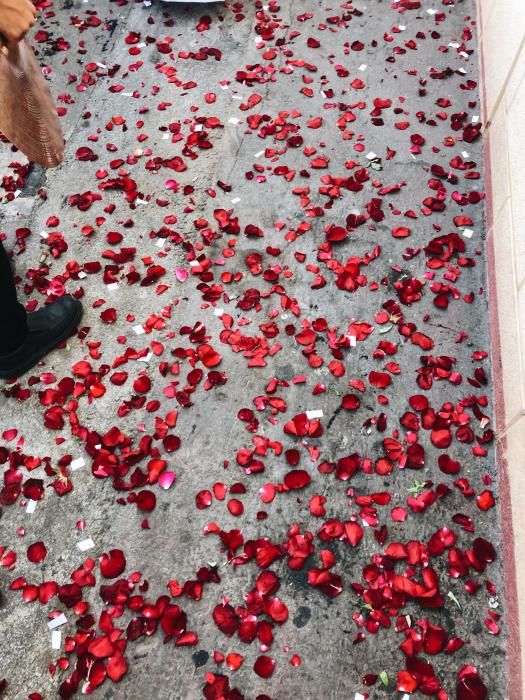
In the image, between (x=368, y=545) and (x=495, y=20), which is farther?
(x=495, y=20)

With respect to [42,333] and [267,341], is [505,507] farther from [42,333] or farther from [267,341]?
[42,333]

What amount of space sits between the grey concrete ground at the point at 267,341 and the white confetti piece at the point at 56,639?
0.02m

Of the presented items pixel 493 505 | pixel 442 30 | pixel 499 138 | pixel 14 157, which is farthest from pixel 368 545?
pixel 442 30

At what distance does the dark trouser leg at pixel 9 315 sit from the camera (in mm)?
1861

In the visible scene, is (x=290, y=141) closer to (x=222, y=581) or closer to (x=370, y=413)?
(x=370, y=413)

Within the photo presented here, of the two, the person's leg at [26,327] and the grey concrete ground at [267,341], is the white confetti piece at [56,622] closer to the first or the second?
the grey concrete ground at [267,341]

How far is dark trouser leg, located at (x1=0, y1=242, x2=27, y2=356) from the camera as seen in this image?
6.11ft

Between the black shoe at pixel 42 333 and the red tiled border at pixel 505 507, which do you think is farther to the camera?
the black shoe at pixel 42 333

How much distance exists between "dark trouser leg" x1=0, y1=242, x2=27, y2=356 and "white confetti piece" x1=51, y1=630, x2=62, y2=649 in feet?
3.24

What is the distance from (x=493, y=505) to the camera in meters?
1.86

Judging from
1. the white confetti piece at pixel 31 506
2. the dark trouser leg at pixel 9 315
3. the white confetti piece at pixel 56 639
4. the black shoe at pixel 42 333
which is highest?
the dark trouser leg at pixel 9 315

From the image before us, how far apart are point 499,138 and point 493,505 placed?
172 cm

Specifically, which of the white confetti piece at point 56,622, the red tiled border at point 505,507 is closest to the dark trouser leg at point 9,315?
the white confetti piece at point 56,622

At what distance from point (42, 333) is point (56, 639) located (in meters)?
1.10
